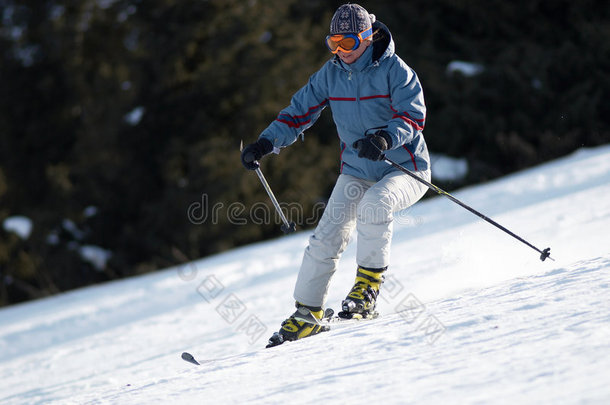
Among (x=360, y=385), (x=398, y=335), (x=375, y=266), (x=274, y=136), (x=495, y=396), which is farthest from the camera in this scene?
(x=274, y=136)

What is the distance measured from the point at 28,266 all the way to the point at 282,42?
765 cm

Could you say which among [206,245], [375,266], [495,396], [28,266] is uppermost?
[495,396]

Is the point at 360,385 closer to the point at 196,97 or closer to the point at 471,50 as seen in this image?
the point at 471,50

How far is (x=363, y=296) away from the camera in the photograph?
326cm

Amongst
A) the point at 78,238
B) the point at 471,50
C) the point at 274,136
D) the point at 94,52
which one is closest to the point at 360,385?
the point at 274,136

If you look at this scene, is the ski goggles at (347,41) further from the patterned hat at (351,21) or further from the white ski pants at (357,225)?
the white ski pants at (357,225)

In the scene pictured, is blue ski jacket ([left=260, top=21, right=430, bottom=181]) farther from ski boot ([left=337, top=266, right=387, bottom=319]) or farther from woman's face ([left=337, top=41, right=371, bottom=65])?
ski boot ([left=337, top=266, right=387, bottom=319])

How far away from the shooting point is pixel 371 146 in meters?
3.00

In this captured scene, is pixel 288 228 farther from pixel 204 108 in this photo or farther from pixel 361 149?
pixel 204 108

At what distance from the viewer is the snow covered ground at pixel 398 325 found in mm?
2049

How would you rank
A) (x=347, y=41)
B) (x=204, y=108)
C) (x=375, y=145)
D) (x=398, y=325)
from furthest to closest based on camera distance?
1. (x=204, y=108)
2. (x=347, y=41)
3. (x=375, y=145)
4. (x=398, y=325)

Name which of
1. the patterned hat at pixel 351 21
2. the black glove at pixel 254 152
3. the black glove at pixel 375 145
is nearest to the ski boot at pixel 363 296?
the black glove at pixel 375 145

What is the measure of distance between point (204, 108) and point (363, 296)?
37.0 ft

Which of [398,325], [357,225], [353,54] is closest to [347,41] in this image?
[353,54]
